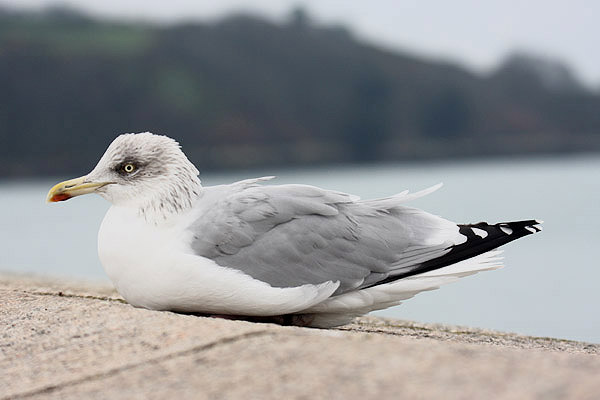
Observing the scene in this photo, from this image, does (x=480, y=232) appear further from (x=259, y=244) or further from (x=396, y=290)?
(x=259, y=244)

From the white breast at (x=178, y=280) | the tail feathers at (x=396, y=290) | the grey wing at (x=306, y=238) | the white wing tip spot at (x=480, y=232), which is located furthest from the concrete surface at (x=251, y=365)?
the white wing tip spot at (x=480, y=232)

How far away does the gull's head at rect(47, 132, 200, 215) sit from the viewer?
4.14 metres

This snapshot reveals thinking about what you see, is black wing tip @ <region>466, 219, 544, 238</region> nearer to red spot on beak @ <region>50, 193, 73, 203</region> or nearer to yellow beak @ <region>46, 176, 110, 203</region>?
yellow beak @ <region>46, 176, 110, 203</region>

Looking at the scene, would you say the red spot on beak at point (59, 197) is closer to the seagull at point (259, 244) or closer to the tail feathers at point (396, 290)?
the seagull at point (259, 244)

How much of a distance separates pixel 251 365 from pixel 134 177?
1.86 meters

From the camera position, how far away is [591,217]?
2888cm

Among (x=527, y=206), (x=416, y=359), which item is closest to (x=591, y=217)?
(x=527, y=206)

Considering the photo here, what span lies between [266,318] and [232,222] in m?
0.57

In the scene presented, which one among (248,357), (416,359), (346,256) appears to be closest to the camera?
(416,359)

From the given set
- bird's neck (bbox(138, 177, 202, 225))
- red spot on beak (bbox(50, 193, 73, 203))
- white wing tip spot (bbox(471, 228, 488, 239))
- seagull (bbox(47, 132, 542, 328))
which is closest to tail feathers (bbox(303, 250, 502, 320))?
seagull (bbox(47, 132, 542, 328))

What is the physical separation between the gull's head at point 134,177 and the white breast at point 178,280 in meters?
0.16

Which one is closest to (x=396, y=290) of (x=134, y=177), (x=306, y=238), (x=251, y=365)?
(x=306, y=238)

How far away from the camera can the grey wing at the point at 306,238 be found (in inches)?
154

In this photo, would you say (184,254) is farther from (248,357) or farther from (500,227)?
(500,227)
